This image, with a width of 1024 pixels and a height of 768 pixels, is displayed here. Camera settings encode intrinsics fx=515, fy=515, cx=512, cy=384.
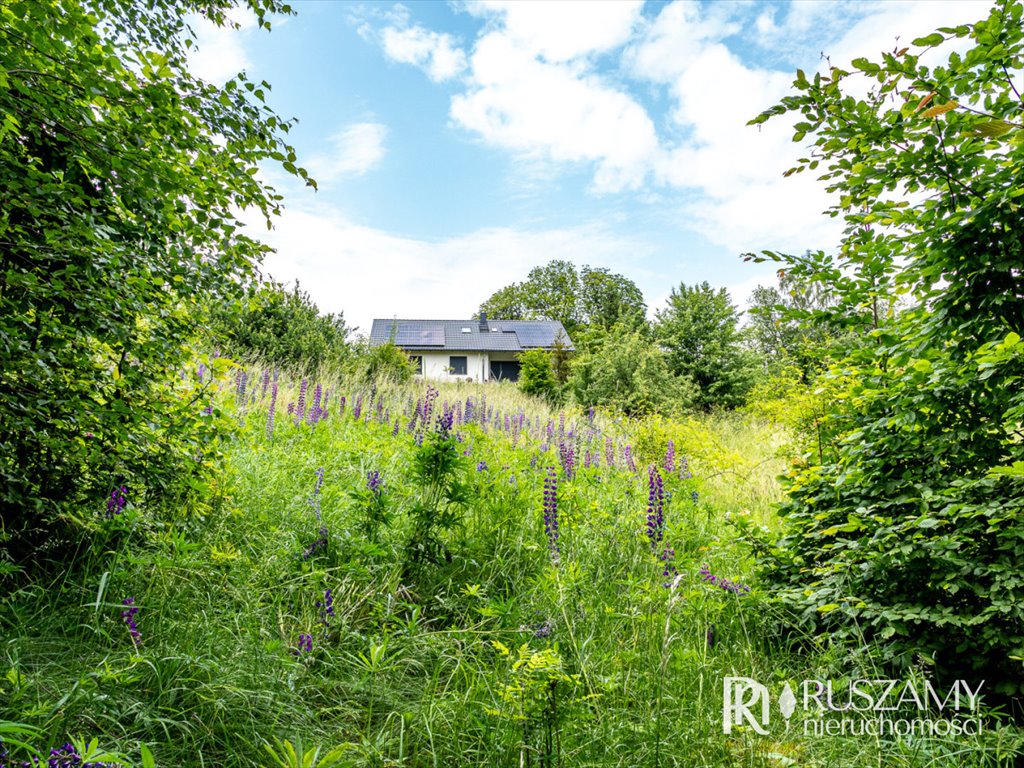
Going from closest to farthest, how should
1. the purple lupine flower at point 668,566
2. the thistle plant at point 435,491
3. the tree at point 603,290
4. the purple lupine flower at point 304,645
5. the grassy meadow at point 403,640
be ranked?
1. the grassy meadow at point 403,640
2. the purple lupine flower at point 304,645
3. the purple lupine flower at point 668,566
4. the thistle plant at point 435,491
5. the tree at point 603,290

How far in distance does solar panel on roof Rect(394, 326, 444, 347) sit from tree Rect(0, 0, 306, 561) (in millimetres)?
33916

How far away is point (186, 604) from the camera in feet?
7.69

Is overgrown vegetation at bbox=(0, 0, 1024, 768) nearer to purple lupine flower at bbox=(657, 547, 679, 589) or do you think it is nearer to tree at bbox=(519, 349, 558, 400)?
purple lupine flower at bbox=(657, 547, 679, 589)

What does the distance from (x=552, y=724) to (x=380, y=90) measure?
7761 mm

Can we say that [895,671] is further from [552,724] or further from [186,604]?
[186,604]

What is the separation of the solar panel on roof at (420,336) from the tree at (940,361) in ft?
115

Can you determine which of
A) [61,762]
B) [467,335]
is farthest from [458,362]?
[61,762]

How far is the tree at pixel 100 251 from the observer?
1981 mm

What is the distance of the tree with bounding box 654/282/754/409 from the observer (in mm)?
13789

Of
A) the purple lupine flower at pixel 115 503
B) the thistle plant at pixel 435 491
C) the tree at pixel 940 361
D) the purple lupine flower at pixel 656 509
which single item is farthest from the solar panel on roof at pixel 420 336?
the tree at pixel 940 361

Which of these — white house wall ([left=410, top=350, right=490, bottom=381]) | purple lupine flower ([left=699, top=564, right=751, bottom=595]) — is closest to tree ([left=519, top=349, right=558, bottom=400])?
purple lupine flower ([left=699, top=564, right=751, bottom=595])

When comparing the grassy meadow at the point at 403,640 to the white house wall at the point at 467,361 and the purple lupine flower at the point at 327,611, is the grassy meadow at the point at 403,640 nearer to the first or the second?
the purple lupine flower at the point at 327,611

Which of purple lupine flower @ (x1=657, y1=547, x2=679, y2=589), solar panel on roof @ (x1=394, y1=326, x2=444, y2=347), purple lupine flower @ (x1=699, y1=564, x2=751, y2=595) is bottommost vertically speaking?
purple lupine flower @ (x1=699, y1=564, x2=751, y2=595)

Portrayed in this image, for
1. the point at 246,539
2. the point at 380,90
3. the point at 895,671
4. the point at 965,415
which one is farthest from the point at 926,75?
the point at 380,90
